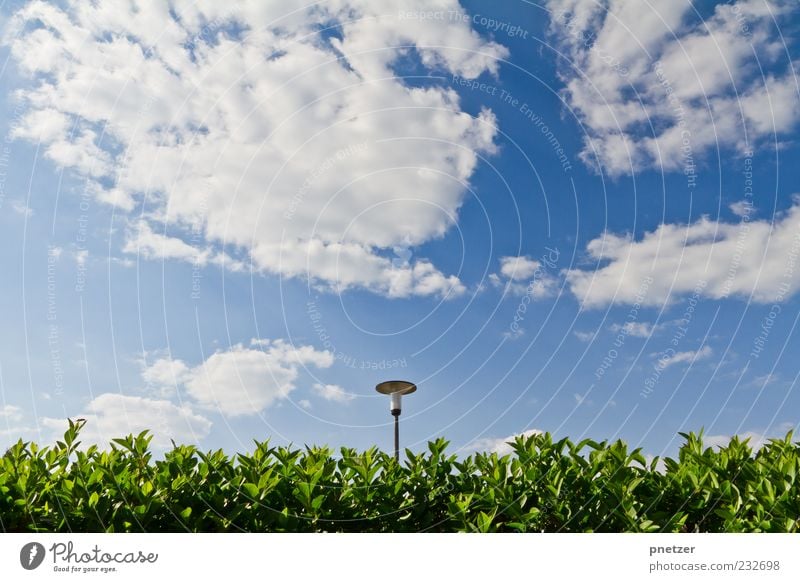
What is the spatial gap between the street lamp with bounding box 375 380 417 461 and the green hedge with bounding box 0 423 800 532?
3952 millimetres

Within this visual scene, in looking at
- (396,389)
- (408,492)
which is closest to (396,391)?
(396,389)

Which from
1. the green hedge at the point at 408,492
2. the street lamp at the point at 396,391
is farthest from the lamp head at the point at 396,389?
the green hedge at the point at 408,492

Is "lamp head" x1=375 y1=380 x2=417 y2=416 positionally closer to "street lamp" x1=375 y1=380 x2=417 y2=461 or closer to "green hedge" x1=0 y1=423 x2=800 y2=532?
"street lamp" x1=375 y1=380 x2=417 y2=461

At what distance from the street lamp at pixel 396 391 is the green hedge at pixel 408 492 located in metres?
3.95

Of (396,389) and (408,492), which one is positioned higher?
(396,389)

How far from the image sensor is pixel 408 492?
18.3 ft

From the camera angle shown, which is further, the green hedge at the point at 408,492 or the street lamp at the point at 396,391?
the street lamp at the point at 396,391

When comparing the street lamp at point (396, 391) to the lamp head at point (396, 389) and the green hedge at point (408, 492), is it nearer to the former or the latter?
the lamp head at point (396, 389)

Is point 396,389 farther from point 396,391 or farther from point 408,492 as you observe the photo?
point 408,492

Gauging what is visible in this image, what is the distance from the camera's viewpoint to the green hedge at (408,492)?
5.15m

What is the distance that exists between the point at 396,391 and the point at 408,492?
429cm

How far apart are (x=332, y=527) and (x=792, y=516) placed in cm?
336

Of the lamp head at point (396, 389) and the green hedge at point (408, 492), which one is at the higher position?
the lamp head at point (396, 389)
